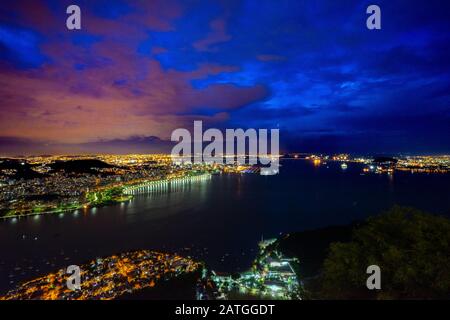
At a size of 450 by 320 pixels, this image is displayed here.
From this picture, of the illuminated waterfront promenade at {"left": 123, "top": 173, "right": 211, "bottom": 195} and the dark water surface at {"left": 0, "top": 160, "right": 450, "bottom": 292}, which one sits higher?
the illuminated waterfront promenade at {"left": 123, "top": 173, "right": 211, "bottom": 195}

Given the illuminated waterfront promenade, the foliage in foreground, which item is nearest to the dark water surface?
the illuminated waterfront promenade

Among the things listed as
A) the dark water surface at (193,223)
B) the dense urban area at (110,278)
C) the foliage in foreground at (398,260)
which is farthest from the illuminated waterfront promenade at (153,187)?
the foliage in foreground at (398,260)

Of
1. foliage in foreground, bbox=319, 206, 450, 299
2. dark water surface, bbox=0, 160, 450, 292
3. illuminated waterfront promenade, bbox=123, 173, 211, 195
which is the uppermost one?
foliage in foreground, bbox=319, 206, 450, 299

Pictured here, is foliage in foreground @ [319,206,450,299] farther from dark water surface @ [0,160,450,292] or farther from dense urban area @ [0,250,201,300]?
dark water surface @ [0,160,450,292]

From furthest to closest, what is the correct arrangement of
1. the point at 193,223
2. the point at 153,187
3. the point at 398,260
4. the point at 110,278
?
the point at 153,187
the point at 193,223
the point at 110,278
the point at 398,260

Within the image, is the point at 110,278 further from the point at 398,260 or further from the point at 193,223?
the point at 193,223

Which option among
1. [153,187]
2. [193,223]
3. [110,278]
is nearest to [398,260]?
[110,278]

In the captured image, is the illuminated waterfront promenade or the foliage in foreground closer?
the foliage in foreground

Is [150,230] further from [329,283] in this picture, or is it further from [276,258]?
[329,283]

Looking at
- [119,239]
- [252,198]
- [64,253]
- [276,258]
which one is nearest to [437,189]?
[252,198]
